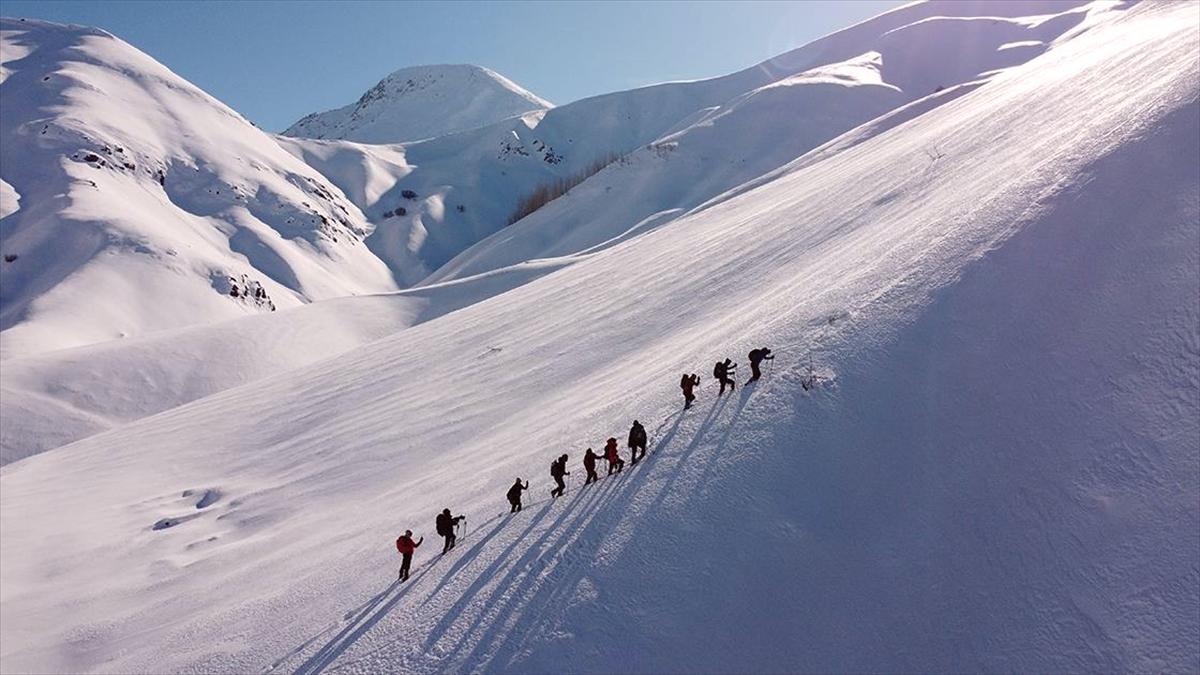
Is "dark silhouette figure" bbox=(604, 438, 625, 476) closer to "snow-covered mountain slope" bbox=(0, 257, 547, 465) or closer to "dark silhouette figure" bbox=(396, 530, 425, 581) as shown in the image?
"dark silhouette figure" bbox=(396, 530, 425, 581)

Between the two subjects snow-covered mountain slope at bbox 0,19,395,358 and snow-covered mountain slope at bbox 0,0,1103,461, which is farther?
snow-covered mountain slope at bbox 0,19,395,358

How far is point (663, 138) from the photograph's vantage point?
3474 inches

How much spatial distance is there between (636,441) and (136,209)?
76251 millimetres

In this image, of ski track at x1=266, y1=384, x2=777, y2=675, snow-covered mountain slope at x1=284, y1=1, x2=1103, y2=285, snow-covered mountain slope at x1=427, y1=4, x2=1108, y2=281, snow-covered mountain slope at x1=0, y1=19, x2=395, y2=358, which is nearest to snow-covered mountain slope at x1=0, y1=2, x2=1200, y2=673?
ski track at x1=266, y1=384, x2=777, y2=675

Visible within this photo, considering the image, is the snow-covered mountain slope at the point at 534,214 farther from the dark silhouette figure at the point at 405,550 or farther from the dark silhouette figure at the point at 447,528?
the dark silhouette figure at the point at 405,550

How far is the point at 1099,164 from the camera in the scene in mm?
10641

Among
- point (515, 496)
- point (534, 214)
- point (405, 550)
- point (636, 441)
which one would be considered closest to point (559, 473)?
point (515, 496)

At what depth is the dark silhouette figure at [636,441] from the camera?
932cm

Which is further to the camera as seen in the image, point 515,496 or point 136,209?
point 136,209

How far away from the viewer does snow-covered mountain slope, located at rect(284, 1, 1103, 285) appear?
73.8m

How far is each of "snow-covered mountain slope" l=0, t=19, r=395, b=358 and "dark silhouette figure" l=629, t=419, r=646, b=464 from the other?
43333 millimetres

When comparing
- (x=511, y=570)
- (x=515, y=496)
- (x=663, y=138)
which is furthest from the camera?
(x=663, y=138)

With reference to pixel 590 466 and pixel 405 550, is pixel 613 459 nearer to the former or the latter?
pixel 590 466

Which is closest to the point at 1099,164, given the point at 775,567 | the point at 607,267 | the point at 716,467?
the point at 716,467
